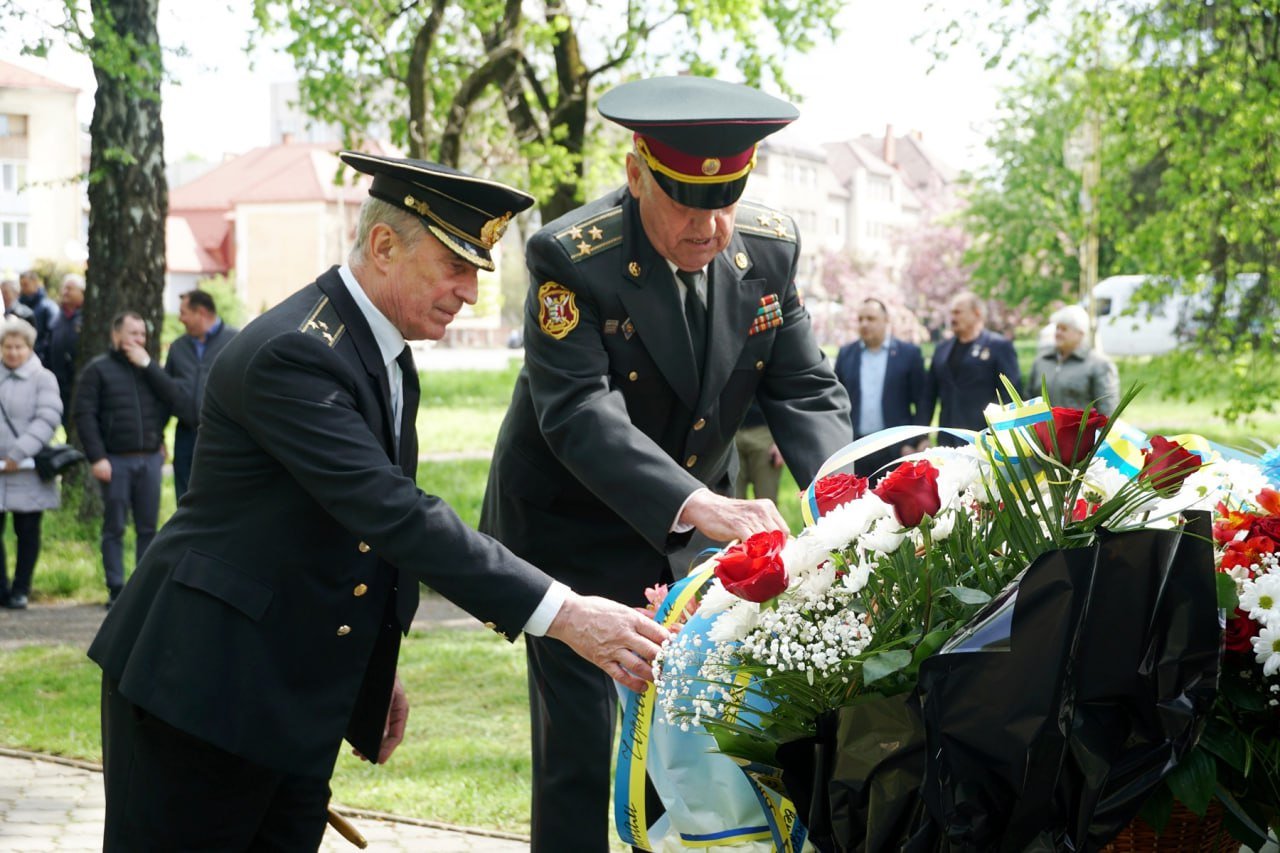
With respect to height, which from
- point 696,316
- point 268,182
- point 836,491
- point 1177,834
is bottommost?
point 1177,834

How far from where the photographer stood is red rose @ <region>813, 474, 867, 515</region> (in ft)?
7.98

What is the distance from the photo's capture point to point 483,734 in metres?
6.75

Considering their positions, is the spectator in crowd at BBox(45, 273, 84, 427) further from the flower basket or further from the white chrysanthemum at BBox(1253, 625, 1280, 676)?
the white chrysanthemum at BBox(1253, 625, 1280, 676)

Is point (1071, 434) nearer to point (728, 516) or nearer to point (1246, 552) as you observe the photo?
point (1246, 552)

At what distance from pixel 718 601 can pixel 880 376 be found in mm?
9384

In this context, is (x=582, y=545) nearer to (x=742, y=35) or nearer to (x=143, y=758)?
(x=143, y=758)

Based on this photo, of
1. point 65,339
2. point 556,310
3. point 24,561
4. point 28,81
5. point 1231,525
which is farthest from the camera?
point 28,81

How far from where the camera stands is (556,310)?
3.61 meters

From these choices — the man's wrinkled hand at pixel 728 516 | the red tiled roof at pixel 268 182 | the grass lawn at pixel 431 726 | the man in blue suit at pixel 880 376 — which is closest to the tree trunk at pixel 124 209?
the grass lawn at pixel 431 726

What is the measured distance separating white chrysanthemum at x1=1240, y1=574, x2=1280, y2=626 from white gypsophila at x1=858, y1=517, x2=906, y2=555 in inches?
19.3

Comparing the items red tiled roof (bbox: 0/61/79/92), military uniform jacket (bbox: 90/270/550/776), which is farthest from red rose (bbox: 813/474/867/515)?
red tiled roof (bbox: 0/61/79/92)

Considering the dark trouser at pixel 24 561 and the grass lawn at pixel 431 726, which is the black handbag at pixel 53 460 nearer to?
the dark trouser at pixel 24 561

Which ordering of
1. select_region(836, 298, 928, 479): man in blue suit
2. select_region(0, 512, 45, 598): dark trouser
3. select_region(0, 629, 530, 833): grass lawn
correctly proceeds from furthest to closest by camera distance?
select_region(836, 298, 928, 479): man in blue suit → select_region(0, 512, 45, 598): dark trouser → select_region(0, 629, 530, 833): grass lawn

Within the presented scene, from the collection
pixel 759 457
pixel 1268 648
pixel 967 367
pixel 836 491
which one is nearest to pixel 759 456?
pixel 759 457
